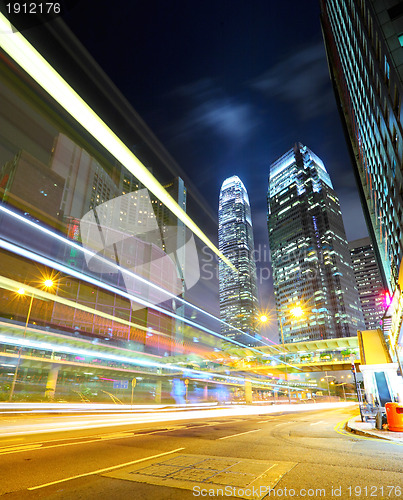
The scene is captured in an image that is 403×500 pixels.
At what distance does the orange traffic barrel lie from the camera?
12656mm

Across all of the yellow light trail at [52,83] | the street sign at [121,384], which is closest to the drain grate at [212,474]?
the yellow light trail at [52,83]

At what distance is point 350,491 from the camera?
4.75m

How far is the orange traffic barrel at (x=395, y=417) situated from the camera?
41.5 ft

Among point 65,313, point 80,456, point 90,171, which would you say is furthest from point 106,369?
point 90,171

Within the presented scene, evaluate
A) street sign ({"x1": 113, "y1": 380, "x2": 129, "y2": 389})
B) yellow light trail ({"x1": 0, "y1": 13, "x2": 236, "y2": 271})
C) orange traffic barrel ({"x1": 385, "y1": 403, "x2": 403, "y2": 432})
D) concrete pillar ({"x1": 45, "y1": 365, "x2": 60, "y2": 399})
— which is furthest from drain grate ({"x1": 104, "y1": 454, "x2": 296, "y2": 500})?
street sign ({"x1": 113, "y1": 380, "x2": 129, "y2": 389})

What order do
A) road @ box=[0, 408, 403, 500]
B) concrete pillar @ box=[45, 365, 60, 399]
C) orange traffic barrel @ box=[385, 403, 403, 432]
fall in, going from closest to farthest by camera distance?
1. road @ box=[0, 408, 403, 500]
2. orange traffic barrel @ box=[385, 403, 403, 432]
3. concrete pillar @ box=[45, 365, 60, 399]

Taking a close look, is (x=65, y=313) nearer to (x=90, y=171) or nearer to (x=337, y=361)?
(x=337, y=361)

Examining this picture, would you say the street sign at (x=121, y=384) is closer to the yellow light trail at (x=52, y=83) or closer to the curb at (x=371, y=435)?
the curb at (x=371, y=435)

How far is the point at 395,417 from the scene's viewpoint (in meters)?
12.8
